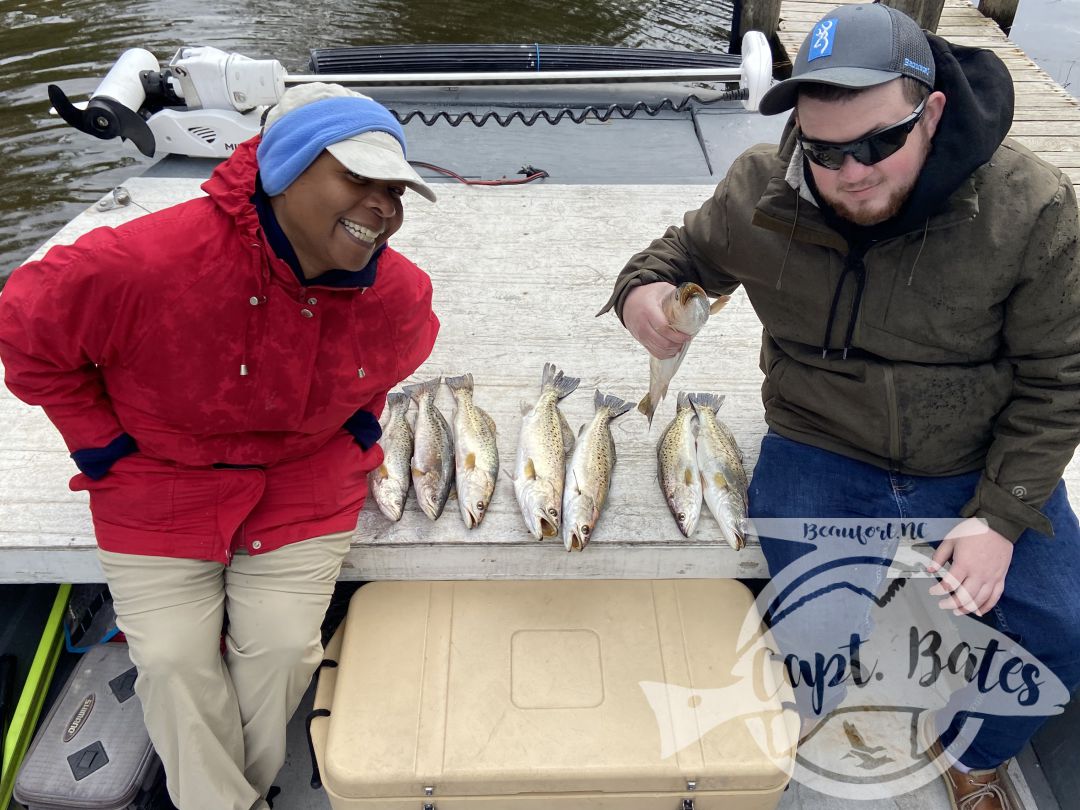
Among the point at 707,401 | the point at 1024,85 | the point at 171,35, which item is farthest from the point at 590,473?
the point at 171,35

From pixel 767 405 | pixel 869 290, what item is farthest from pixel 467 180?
pixel 869 290

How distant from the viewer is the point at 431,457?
9.51 feet

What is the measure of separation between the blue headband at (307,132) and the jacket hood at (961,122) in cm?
150

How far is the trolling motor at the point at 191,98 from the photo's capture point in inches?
187

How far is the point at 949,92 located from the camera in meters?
2.07

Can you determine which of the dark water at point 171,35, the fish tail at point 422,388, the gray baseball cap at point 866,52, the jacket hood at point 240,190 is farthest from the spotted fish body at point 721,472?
the dark water at point 171,35

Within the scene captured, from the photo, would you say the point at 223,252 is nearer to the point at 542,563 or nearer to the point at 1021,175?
the point at 542,563

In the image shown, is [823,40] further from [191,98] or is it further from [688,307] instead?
[191,98]

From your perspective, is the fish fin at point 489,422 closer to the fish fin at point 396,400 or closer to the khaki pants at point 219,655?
the fish fin at point 396,400

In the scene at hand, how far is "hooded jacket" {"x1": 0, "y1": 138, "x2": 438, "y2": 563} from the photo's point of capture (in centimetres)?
206

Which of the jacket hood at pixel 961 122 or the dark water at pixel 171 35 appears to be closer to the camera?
the jacket hood at pixel 961 122

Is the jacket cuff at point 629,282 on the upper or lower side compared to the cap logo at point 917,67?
lower

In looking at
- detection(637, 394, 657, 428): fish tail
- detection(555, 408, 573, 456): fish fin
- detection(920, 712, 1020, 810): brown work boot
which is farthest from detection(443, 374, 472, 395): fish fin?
detection(920, 712, 1020, 810): brown work boot

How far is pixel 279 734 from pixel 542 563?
39.7 inches
